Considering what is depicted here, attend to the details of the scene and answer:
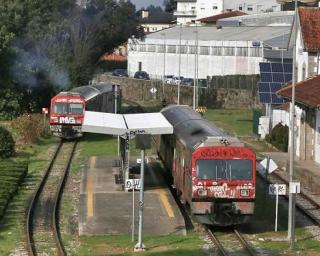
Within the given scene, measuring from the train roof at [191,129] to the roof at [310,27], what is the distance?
9.06 meters

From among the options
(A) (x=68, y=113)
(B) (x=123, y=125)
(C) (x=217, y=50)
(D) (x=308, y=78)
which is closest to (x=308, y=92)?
(D) (x=308, y=78)

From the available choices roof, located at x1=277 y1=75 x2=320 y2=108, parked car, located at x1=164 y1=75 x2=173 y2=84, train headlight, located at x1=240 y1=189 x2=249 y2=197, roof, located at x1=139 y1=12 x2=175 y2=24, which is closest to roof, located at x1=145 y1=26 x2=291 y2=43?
parked car, located at x1=164 y1=75 x2=173 y2=84

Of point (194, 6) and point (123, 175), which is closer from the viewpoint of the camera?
point (123, 175)

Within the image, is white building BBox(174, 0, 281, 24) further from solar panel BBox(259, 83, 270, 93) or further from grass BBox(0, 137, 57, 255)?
grass BBox(0, 137, 57, 255)

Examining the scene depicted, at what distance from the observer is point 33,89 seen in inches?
2393

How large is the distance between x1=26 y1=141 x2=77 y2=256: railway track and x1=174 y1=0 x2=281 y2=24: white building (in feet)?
362

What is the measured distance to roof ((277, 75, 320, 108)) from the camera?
3441cm

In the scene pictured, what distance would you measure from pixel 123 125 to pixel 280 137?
60.0 ft

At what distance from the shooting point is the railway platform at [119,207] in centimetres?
2339

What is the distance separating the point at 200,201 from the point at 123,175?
6912mm

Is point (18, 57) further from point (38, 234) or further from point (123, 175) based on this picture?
point (38, 234)

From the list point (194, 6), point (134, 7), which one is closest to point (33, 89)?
point (134, 7)

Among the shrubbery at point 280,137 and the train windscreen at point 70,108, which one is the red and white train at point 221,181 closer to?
the shrubbery at point 280,137

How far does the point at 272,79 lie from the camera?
4991cm
